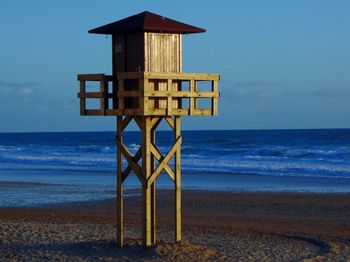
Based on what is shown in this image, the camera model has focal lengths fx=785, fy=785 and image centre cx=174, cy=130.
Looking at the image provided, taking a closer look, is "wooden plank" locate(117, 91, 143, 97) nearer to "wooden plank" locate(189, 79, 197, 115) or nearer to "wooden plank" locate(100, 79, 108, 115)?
"wooden plank" locate(100, 79, 108, 115)

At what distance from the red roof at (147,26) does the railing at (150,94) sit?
0.80m

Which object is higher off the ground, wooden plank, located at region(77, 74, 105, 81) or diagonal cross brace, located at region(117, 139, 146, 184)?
wooden plank, located at region(77, 74, 105, 81)

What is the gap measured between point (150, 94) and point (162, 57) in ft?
3.14

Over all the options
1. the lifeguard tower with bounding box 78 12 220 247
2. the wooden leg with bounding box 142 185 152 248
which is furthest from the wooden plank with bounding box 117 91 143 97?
the wooden leg with bounding box 142 185 152 248

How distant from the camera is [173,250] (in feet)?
46.5

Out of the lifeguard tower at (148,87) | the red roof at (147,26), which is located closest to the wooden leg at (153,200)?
the lifeguard tower at (148,87)

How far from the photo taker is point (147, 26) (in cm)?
1364

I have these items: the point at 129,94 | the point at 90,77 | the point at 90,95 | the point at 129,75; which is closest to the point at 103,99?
the point at 90,95

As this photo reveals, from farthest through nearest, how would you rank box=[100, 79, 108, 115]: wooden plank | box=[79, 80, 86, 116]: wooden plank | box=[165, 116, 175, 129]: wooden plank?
1. box=[165, 116, 175, 129]: wooden plank
2. box=[79, 80, 86, 116]: wooden plank
3. box=[100, 79, 108, 115]: wooden plank

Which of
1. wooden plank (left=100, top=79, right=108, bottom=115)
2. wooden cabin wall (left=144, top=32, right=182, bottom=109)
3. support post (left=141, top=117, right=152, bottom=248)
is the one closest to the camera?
support post (left=141, top=117, right=152, bottom=248)

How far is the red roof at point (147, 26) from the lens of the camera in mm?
13695

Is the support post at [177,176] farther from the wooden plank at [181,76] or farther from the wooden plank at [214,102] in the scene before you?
the wooden plank at [181,76]

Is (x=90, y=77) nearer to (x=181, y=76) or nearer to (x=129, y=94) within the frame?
(x=129, y=94)

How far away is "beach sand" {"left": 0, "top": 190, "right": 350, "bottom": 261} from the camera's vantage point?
14.2m
